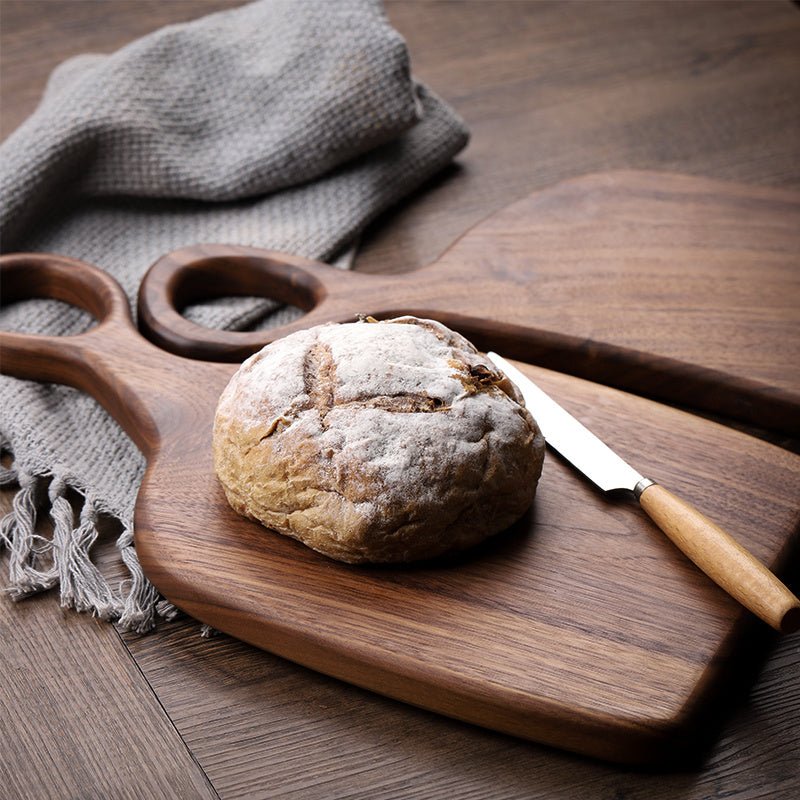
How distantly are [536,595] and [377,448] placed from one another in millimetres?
231

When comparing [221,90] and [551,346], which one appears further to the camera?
[221,90]

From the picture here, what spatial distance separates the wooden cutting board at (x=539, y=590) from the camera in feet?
3.12

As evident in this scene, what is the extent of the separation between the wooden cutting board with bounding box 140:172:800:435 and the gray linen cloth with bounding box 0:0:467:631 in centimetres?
12

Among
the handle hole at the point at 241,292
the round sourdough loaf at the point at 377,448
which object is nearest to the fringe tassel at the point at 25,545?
the round sourdough loaf at the point at 377,448

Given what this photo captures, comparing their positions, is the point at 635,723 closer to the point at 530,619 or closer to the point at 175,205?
the point at 530,619

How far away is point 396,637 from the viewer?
99 cm

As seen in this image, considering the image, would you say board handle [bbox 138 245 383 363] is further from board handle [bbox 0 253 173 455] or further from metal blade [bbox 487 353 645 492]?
metal blade [bbox 487 353 645 492]

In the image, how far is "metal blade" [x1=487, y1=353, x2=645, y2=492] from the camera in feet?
3.73

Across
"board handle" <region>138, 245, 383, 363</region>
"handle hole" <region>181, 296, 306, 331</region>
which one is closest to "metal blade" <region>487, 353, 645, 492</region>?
"board handle" <region>138, 245, 383, 363</region>

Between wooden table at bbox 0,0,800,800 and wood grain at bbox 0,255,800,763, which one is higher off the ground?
wood grain at bbox 0,255,800,763

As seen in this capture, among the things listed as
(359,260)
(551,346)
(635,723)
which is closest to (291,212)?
(359,260)

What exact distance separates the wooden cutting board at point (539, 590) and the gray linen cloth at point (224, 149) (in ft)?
1.47

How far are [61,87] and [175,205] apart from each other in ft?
1.25

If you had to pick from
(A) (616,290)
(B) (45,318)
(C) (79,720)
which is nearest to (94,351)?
(B) (45,318)
